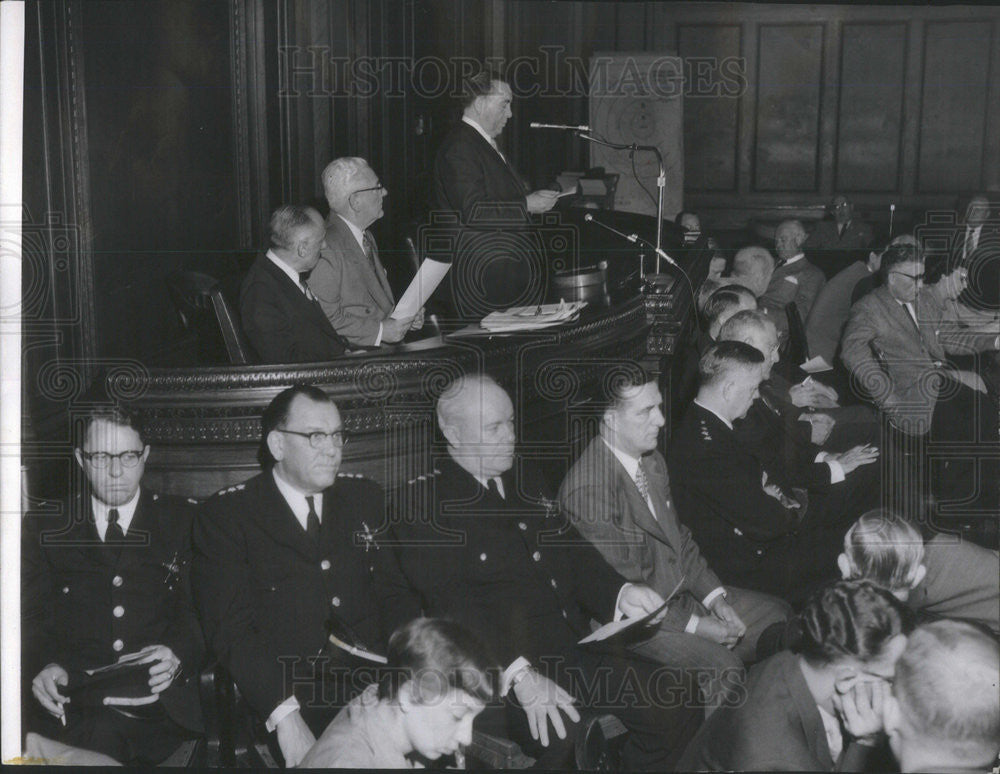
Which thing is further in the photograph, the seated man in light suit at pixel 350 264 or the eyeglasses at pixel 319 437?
the seated man in light suit at pixel 350 264

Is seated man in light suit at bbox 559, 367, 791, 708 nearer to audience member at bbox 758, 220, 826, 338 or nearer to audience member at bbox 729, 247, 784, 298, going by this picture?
audience member at bbox 758, 220, 826, 338

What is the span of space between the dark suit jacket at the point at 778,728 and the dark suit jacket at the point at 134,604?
1.35m

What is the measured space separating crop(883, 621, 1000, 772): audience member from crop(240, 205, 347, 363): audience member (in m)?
1.76

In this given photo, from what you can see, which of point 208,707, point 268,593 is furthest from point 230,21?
point 208,707

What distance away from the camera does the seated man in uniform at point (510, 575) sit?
122 inches

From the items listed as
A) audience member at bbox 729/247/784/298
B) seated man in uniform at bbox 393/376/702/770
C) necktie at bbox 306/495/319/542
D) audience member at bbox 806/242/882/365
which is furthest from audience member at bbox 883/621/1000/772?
audience member at bbox 729/247/784/298

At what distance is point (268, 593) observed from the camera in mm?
3027

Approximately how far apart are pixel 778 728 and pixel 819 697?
0.54 ft

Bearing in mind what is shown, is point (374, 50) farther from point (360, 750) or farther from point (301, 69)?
point (360, 750)

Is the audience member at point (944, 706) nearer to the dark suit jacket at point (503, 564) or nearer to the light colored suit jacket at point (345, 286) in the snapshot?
the dark suit jacket at point (503, 564)

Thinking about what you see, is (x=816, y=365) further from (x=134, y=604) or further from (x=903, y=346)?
(x=134, y=604)

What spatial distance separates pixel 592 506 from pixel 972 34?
6225mm

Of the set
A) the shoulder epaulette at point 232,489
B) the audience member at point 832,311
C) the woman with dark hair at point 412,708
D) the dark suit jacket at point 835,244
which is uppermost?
the dark suit jacket at point 835,244

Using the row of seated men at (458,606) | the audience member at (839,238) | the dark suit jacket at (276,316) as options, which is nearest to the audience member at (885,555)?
the row of seated men at (458,606)
